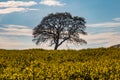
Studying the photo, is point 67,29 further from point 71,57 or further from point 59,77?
point 59,77

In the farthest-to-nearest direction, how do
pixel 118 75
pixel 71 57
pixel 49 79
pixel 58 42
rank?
pixel 58 42 → pixel 71 57 → pixel 118 75 → pixel 49 79

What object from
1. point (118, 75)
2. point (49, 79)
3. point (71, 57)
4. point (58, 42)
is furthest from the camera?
point (58, 42)

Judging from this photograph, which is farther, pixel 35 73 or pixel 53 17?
pixel 53 17

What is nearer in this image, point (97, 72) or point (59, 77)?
point (59, 77)

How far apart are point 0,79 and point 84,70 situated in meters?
4.06

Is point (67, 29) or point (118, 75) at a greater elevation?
point (118, 75)

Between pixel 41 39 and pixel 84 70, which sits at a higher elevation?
pixel 84 70

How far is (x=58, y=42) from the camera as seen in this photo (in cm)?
7431

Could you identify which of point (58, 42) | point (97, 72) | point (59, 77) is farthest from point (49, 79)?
point (58, 42)

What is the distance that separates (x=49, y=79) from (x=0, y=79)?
210 cm

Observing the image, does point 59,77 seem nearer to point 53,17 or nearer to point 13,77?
point 13,77

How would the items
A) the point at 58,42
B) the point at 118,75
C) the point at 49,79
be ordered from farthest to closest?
the point at 58,42 < the point at 118,75 < the point at 49,79

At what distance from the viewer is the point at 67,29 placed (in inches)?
3054

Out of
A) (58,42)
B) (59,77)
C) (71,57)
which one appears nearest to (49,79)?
(59,77)
